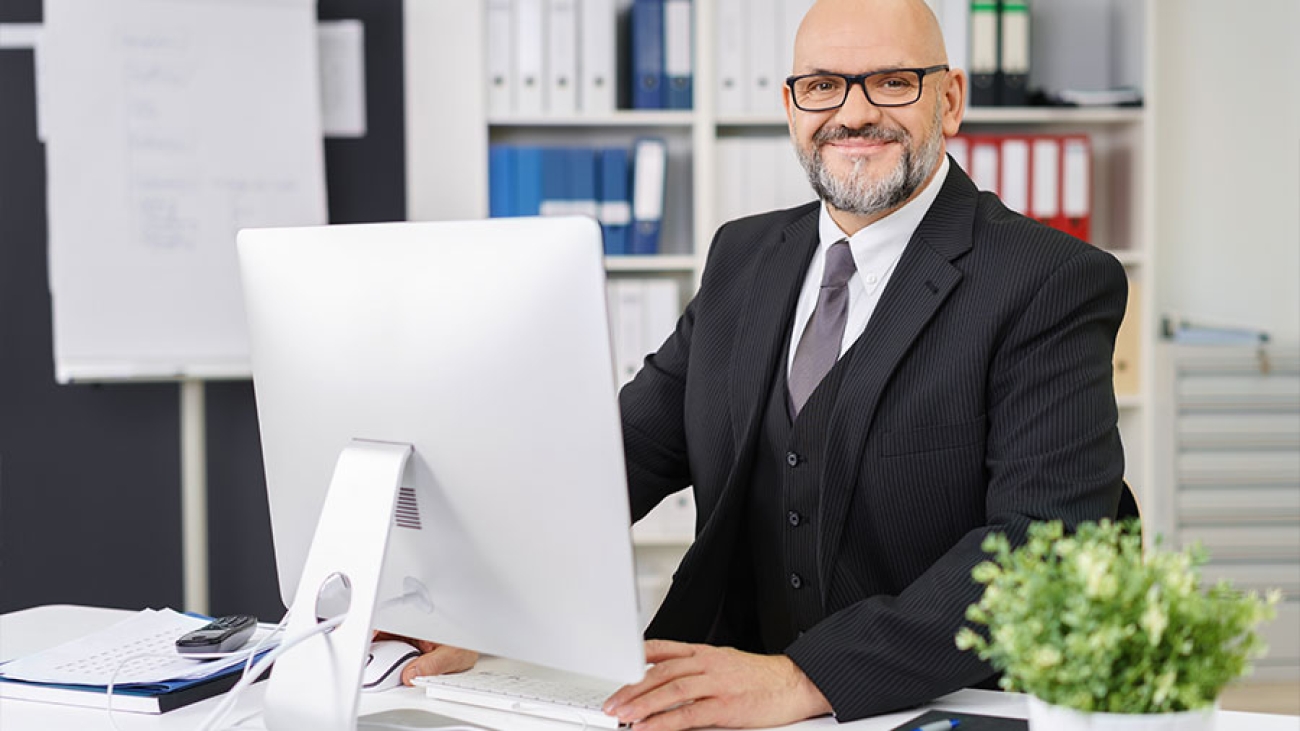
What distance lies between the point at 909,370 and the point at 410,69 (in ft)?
7.66

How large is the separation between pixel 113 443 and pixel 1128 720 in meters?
3.16

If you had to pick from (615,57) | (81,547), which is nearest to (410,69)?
(615,57)

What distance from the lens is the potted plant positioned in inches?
31.8

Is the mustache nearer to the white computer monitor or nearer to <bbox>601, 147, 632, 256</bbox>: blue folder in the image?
the white computer monitor

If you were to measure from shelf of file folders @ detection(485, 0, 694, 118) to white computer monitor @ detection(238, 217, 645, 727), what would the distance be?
6.94ft

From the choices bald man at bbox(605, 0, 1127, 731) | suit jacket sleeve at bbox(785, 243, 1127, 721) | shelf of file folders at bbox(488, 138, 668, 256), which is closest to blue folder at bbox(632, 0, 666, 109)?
shelf of file folders at bbox(488, 138, 668, 256)

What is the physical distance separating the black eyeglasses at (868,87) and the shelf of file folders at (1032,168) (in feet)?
5.46

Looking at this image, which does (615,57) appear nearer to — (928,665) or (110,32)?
(110,32)

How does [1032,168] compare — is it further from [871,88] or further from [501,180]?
[871,88]

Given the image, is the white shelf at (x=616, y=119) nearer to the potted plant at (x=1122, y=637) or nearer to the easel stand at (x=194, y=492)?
the easel stand at (x=194, y=492)

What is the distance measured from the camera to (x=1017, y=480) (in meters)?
1.37

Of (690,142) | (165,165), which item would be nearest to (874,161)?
(690,142)

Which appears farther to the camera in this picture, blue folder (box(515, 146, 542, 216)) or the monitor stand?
blue folder (box(515, 146, 542, 216))

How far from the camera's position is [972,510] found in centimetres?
149
